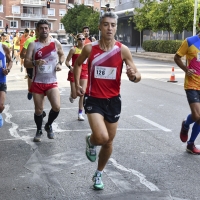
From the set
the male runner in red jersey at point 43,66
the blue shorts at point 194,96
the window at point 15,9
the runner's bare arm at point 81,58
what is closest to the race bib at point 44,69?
the male runner in red jersey at point 43,66

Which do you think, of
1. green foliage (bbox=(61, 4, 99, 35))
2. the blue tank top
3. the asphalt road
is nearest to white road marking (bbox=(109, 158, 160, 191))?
the asphalt road

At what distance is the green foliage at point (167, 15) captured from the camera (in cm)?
3597

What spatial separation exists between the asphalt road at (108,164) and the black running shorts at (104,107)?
81 centimetres

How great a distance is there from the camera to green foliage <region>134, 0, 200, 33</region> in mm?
35969

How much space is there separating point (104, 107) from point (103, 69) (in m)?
0.43

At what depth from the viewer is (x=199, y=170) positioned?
19.4 ft

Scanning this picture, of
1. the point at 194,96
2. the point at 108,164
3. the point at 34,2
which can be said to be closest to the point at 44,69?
the point at 108,164

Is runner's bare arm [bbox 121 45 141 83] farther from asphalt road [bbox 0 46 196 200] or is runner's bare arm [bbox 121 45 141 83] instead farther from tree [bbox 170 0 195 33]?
tree [bbox 170 0 195 33]

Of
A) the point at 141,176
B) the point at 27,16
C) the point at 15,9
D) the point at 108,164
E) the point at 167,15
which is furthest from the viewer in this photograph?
the point at 27,16

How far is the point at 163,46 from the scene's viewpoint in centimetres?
4116

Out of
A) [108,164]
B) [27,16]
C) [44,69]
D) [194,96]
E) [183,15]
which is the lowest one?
[108,164]

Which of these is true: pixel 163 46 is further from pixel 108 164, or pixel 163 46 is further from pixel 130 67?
pixel 130 67

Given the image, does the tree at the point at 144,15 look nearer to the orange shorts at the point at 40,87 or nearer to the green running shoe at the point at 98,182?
the orange shorts at the point at 40,87

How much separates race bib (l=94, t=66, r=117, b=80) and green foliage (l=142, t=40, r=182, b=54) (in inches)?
1297
